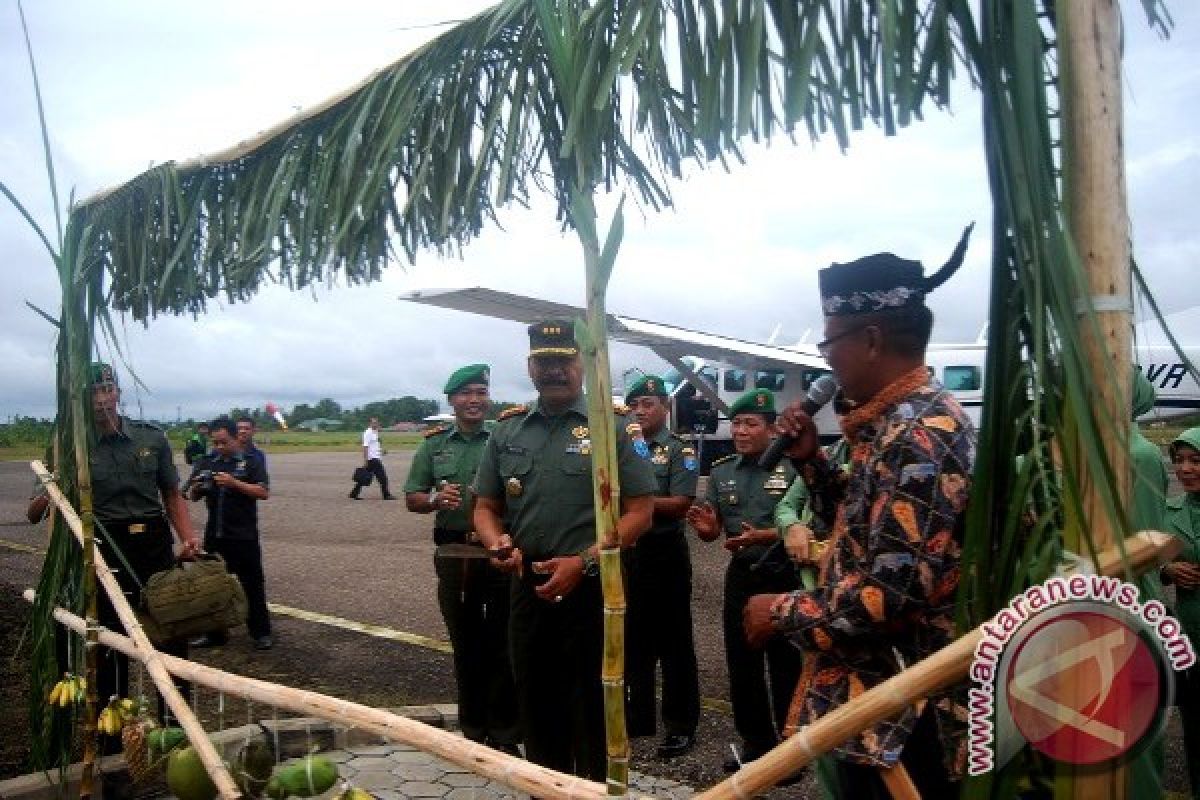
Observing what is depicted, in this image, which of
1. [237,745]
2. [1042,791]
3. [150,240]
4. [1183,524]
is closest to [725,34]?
[1042,791]

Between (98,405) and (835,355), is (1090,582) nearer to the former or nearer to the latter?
(835,355)

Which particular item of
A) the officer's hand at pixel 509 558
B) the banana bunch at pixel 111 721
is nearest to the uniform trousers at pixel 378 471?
the banana bunch at pixel 111 721

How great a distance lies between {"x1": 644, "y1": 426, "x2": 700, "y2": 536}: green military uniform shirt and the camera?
5.16 m

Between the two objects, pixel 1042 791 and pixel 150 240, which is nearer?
pixel 1042 791

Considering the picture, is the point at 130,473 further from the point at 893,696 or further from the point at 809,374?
the point at 809,374

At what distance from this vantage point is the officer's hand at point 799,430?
214 centimetres

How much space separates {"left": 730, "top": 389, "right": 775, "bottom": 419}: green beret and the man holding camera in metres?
3.72

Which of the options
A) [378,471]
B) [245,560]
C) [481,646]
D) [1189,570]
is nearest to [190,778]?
[481,646]

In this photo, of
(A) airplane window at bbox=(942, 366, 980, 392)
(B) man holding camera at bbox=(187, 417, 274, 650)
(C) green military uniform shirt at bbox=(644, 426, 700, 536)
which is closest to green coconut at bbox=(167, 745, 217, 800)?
(C) green military uniform shirt at bbox=(644, 426, 700, 536)

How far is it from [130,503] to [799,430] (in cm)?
366

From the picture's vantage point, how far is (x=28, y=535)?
1316 centimetres

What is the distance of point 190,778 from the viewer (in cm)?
281

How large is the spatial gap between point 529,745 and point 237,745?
4.85ft

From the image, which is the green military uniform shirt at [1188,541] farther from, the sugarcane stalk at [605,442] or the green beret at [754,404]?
the sugarcane stalk at [605,442]
